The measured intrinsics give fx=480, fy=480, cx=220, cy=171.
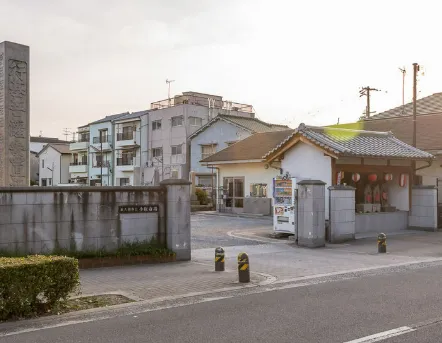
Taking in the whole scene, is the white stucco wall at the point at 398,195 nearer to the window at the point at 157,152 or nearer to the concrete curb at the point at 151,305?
the concrete curb at the point at 151,305

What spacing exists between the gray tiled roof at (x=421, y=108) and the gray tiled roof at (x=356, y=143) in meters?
10.4

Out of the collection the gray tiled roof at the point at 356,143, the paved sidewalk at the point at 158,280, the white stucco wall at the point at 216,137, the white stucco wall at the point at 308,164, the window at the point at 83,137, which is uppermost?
the window at the point at 83,137

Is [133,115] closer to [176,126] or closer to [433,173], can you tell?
[176,126]

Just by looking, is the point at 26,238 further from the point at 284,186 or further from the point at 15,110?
the point at 284,186

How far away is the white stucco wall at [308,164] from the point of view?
19.7m

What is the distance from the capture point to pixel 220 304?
858 cm

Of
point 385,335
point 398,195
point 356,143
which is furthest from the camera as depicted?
point 398,195

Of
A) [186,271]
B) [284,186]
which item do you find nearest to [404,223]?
[284,186]

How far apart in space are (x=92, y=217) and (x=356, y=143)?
12.4 meters

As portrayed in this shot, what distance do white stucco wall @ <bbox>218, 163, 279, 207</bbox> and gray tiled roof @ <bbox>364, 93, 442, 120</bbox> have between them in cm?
1048

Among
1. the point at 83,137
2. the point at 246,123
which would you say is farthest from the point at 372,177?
the point at 83,137

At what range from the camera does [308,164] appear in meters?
20.5

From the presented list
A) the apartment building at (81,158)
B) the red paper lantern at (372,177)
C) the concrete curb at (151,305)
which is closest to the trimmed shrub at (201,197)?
the red paper lantern at (372,177)

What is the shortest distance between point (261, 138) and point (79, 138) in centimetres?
4203
